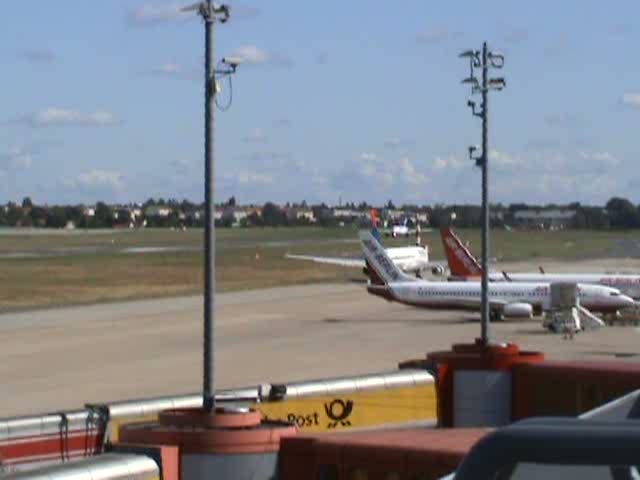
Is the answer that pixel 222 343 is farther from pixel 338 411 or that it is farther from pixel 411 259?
pixel 411 259

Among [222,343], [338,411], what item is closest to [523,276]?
[222,343]

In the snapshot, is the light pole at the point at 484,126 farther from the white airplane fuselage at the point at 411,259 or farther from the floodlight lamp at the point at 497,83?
the white airplane fuselage at the point at 411,259

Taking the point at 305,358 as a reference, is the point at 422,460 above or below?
above

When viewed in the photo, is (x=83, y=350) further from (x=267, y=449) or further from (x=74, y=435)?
(x=267, y=449)

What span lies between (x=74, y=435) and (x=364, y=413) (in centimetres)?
690

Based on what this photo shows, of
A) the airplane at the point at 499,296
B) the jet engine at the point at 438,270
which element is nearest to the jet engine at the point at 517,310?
the airplane at the point at 499,296

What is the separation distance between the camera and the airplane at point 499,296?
8138 cm

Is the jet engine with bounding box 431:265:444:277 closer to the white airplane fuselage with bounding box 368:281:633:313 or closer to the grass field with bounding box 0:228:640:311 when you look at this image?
the grass field with bounding box 0:228:640:311

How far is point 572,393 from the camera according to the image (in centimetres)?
2752

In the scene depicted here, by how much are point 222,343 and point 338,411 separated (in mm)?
41775

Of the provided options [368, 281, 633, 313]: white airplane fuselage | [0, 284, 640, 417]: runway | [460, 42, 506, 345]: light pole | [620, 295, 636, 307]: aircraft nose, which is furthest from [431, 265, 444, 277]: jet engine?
[460, 42, 506, 345]: light pole

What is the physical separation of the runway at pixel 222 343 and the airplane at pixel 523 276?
403 cm

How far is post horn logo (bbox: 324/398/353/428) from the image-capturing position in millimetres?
27625

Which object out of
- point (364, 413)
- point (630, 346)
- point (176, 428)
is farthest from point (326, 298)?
point (176, 428)
